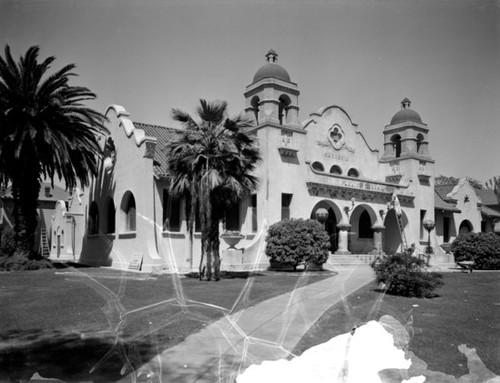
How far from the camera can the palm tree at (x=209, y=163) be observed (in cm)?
1738

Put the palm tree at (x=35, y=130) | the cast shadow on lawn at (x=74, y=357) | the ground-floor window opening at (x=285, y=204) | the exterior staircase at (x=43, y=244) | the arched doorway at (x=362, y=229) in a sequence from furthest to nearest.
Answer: the exterior staircase at (x=43, y=244) → the arched doorway at (x=362, y=229) → the ground-floor window opening at (x=285, y=204) → the palm tree at (x=35, y=130) → the cast shadow on lawn at (x=74, y=357)

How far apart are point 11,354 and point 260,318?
371 centimetres

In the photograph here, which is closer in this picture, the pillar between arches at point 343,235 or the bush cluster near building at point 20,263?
the bush cluster near building at point 20,263

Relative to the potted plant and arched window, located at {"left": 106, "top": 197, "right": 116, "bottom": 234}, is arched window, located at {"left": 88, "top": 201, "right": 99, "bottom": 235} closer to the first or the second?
arched window, located at {"left": 106, "top": 197, "right": 116, "bottom": 234}

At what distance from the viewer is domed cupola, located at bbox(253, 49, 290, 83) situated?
29.9 metres

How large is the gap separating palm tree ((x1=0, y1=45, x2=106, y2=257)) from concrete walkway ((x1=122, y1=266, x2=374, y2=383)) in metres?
18.2

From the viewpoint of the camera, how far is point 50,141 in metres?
21.8

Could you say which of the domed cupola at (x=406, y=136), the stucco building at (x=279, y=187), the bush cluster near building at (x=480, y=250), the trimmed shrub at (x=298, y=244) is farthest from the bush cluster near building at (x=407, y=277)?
the domed cupola at (x=406, y=136)

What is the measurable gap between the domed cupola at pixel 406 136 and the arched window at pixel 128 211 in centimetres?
2218

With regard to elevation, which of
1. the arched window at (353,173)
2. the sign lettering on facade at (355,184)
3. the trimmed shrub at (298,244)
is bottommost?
the trimmed shrub at (298,244)

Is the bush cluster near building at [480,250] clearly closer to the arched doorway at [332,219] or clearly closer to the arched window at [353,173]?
the arched doorway at [332,219]

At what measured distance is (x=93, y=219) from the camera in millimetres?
31953

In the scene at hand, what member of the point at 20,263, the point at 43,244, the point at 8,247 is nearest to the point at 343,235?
the point at 20,263

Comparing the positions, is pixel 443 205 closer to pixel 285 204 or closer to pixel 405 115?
pixel 405 115
